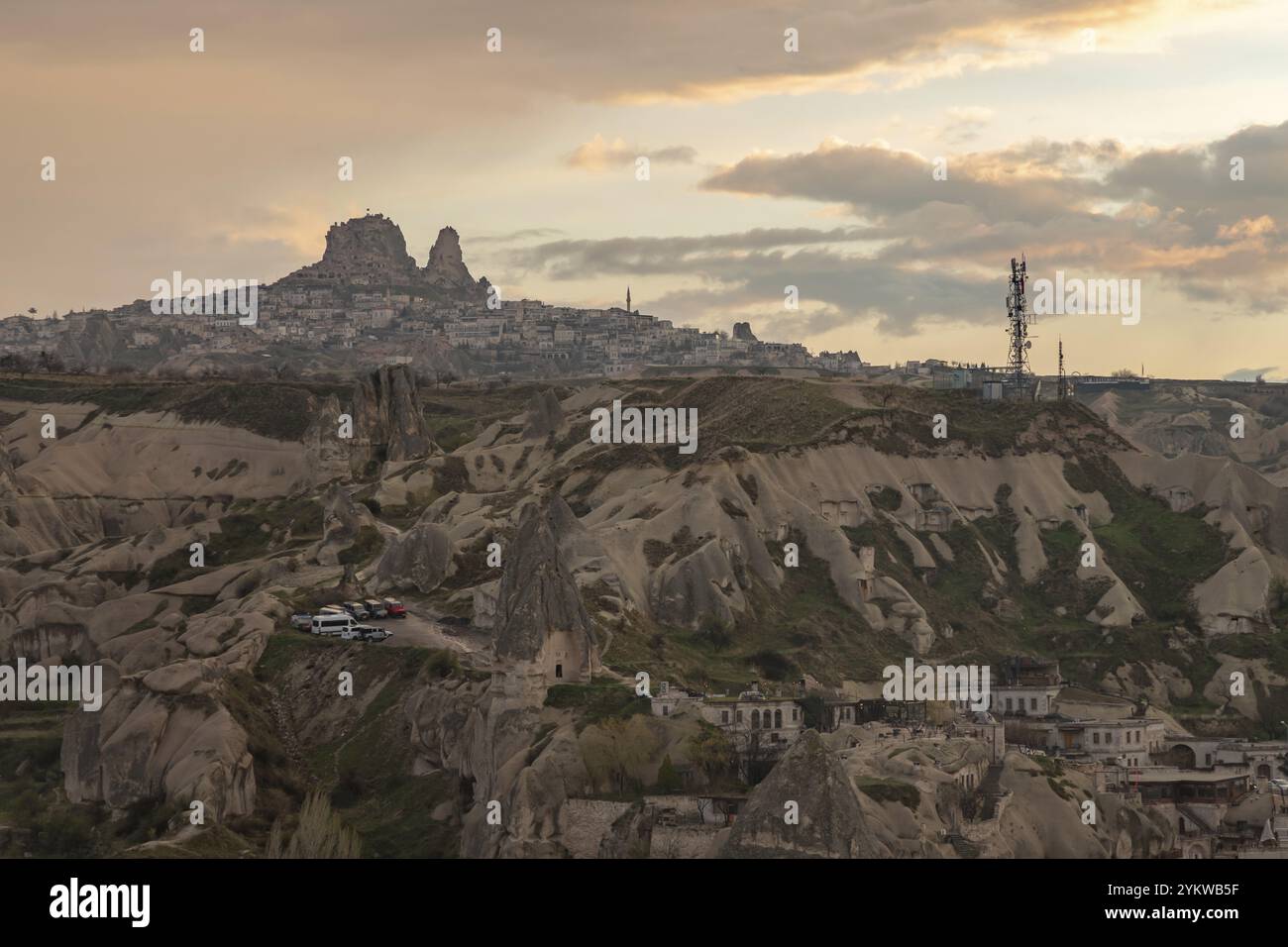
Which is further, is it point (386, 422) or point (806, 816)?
point (386, 422)

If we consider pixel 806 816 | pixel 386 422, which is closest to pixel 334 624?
pixel 806 816

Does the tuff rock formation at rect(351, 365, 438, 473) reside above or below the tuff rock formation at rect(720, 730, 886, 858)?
above

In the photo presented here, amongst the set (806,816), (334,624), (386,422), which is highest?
(386,422)

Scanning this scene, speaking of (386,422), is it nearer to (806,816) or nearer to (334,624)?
(334,624)

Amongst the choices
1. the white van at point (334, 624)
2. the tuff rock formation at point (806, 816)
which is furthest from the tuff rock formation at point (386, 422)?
the tuff rock formation at point (806, 816)

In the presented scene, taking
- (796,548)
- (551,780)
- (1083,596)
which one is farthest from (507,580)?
(1083,596)

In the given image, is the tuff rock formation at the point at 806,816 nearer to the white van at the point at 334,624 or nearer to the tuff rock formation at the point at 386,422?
the white van at the point at 334,624

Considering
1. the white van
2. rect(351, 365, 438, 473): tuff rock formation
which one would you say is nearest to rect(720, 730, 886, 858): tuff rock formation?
the white van

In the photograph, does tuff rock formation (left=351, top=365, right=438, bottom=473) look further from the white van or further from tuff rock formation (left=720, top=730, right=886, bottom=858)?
tuff rock formation (left=720, top=730, right=886, bottom=858)
